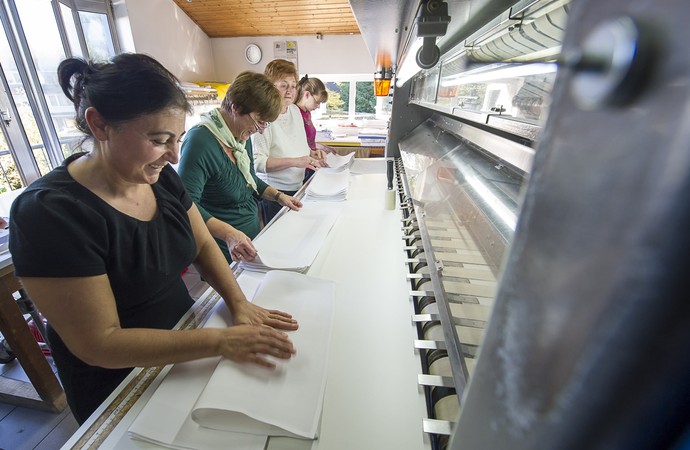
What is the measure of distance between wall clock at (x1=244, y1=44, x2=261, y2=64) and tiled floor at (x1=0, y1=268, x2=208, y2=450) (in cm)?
653

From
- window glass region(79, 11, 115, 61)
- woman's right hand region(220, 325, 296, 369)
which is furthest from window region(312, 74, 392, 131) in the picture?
woman's right hand region(220, 325, 296, 369)

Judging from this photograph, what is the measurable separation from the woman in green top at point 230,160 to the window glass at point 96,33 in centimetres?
404

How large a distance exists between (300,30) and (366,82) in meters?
1.64

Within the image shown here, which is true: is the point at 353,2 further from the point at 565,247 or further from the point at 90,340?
the point at 90,340

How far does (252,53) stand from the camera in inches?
254

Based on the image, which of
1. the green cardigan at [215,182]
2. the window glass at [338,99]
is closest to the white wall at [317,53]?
the window glass at [338,99]

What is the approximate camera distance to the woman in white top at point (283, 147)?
7.61 ft

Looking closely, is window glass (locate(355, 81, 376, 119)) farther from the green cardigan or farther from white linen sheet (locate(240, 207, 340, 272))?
white linen sheet (locate(240, 207, 340, 272))

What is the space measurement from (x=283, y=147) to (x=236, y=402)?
7.07ft

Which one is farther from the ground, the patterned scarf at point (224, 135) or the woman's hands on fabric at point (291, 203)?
the patterned scarf at point (224, 135)

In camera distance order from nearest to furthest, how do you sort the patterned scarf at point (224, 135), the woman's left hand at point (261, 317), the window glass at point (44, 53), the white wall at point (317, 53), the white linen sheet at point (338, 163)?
1. the woman's left hand at point (261, 317)
2. the patterned scarf at point (224, 135)
3. the white linen sheet at point (338, 163)
4. the window glass at point (44, 53)
5. the white wall at point (317, 53)

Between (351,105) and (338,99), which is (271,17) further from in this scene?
(351,105)

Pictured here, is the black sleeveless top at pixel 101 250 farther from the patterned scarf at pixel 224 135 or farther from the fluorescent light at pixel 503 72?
the fluorescent light at pixel 503 72

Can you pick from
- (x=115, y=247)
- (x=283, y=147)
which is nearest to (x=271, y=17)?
(x=283, y=147)
